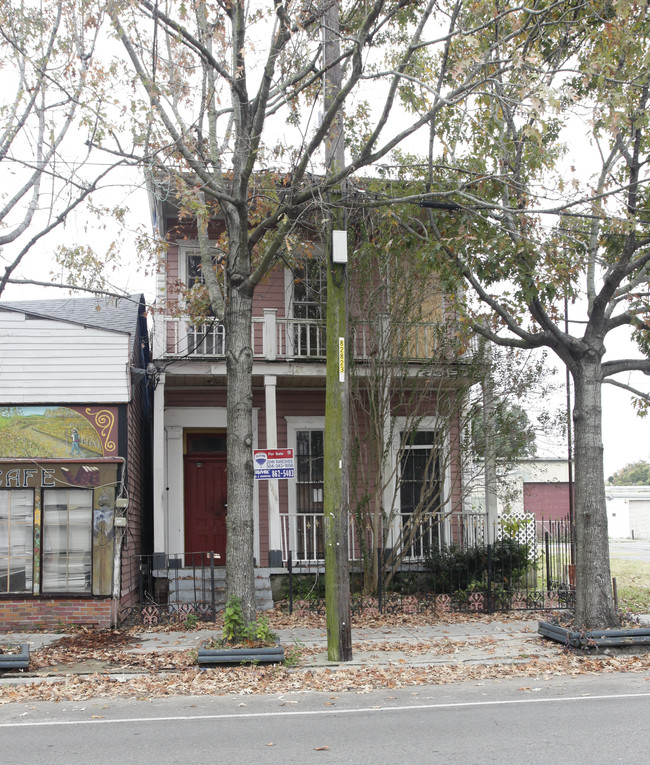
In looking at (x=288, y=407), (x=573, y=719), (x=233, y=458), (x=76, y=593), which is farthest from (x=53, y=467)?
(x=573, y=719)

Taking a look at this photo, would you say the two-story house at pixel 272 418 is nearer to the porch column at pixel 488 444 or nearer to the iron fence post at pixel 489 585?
the porch column at pixel 488 444

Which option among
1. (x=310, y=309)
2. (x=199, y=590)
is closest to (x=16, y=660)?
(x=199, y=590)

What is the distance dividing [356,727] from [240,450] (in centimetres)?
399

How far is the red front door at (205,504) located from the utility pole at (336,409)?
20.4ft

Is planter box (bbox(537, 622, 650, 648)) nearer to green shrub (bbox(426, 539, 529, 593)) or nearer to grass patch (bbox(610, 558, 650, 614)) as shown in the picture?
green shrub (bbox(426, 539, 529, 593))

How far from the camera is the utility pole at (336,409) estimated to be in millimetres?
9406

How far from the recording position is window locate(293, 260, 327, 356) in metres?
14.2

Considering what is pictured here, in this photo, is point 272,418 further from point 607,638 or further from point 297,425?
point 607,638

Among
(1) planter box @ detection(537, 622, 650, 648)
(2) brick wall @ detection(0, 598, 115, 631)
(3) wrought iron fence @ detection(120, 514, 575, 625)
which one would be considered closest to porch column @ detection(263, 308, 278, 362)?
(3) wrought iron fence @ detection(120, 514, 575, 625)

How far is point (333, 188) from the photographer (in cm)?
989

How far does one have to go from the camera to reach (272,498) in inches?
528

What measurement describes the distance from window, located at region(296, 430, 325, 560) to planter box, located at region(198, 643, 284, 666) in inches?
223

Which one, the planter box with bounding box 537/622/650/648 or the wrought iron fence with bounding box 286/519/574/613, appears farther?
the wrought iron fence with bounding box 286/519/574/613

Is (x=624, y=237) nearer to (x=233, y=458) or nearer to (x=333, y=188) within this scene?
(x=333, y=188)
